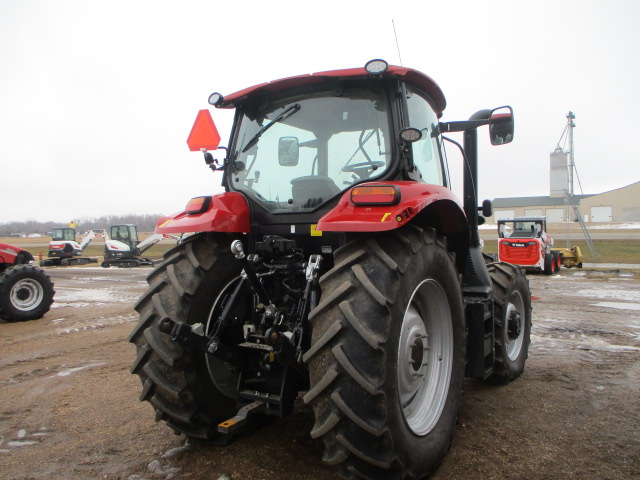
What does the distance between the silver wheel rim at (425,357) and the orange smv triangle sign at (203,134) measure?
2040 mm

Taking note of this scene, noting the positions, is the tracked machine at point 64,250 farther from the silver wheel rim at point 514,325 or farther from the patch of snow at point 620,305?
the silver wheel rim at point 514,325

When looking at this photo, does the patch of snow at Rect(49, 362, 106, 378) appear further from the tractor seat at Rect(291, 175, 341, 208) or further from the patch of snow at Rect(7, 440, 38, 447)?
the tractor seat at Rect(291, 175, 341, 208)

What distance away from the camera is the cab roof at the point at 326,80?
300 cm

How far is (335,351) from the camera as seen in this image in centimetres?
225

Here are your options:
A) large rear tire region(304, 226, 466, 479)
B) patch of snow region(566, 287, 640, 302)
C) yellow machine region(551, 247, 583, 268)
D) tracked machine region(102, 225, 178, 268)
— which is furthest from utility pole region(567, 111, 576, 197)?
large rear tire region(304, 226, 466, 479)

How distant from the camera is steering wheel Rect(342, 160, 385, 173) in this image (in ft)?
9.98

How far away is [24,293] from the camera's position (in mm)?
8695

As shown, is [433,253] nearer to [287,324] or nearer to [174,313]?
[287,324]

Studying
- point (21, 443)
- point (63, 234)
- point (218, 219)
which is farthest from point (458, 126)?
point (63, 234)

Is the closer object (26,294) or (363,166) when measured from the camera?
(363,166)

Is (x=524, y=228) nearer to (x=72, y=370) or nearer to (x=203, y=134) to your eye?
(x=203, y=134)

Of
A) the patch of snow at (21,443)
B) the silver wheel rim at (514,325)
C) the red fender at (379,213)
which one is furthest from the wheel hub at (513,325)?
the patch of snow at (21,443)

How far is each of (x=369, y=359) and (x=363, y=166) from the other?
4.31ft

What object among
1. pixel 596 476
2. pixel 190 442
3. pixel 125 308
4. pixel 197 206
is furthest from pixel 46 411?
pixel 125 308
